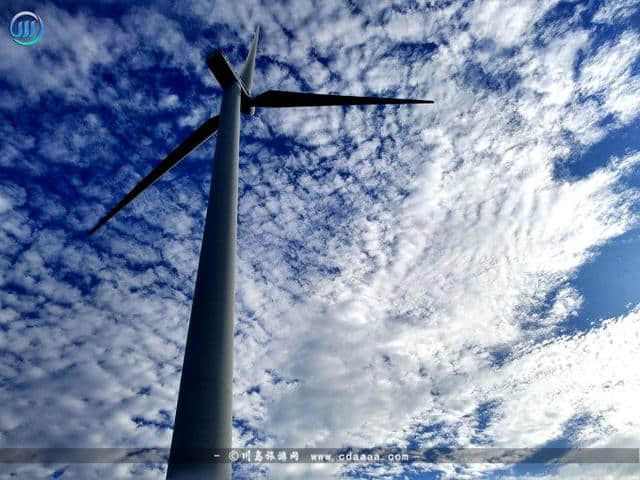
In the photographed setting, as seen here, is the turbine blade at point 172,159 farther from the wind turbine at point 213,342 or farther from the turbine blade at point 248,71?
the wind turbine at point 213,342

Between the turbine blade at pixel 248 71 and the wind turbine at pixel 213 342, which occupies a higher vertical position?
the turbine blade at pixel 248 71

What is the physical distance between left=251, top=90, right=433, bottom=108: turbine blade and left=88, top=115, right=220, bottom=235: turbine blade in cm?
447

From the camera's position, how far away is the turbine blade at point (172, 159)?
35312 millimetres

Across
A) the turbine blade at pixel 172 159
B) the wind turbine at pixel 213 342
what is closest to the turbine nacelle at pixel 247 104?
the turbine blade at pixel 172 159

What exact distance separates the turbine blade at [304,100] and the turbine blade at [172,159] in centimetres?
447

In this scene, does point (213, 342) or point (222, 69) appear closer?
point (213, 342)

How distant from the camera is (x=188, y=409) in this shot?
1555 centimetres

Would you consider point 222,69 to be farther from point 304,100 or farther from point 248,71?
point 304,100

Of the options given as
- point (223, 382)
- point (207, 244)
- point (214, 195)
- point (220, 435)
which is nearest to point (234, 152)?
point (214, 195)

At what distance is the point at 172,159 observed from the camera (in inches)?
1422

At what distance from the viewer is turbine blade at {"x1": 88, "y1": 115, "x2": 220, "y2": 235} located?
1390 inches

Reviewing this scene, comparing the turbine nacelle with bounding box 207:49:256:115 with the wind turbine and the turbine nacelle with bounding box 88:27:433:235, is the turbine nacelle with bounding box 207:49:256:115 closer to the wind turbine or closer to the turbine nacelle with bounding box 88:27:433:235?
the turbine nacelle with bounding box 88:27:433:235

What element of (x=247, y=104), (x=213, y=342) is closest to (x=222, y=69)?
(x=247, y=104)

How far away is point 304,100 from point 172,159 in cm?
1252
